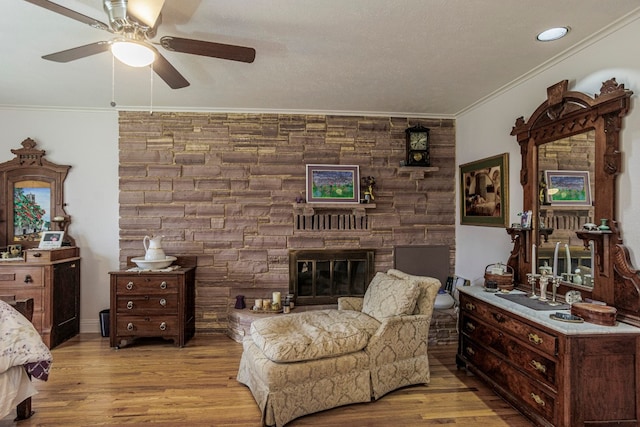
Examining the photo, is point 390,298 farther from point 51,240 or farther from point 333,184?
point 51,240

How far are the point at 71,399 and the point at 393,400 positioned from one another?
7.85 ft

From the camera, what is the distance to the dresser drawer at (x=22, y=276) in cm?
366

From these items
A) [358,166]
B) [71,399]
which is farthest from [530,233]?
[71,399]

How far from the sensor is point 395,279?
3.17 m

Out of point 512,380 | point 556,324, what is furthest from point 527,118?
point 512,380

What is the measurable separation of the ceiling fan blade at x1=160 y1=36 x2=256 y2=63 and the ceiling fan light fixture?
0.12 meters

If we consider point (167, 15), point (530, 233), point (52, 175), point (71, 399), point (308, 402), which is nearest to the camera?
point (167, 15)

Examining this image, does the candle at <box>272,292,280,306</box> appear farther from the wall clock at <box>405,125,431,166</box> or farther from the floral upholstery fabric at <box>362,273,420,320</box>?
the wall clock at <box>405,125,431,166</box>

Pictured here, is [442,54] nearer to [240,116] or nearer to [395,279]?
[395,279]

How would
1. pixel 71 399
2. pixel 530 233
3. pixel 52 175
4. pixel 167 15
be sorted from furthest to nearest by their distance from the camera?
pixel 52 175 → pixel 530 233 → pixel 71 399 → pixel 167 15

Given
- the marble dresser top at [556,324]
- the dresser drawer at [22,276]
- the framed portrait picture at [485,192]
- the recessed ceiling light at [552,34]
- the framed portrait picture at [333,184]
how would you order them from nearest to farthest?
the marble dresser top at [556,324] < the recessed ceiling light at [552,34] < the framed portrait picture at [485,192] < the dresser drawer at [22,276] < the framed portrait picture at [333,184]

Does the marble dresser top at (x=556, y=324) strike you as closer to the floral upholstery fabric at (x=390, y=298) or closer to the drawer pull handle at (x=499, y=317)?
the drawer pull handle at (x=499, y=317)

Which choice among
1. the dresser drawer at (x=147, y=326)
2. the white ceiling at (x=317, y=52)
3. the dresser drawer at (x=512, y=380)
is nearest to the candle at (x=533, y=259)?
the dresser drawer at (x=512, y=380)

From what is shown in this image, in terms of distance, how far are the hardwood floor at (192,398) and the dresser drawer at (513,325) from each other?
1.89 feet
